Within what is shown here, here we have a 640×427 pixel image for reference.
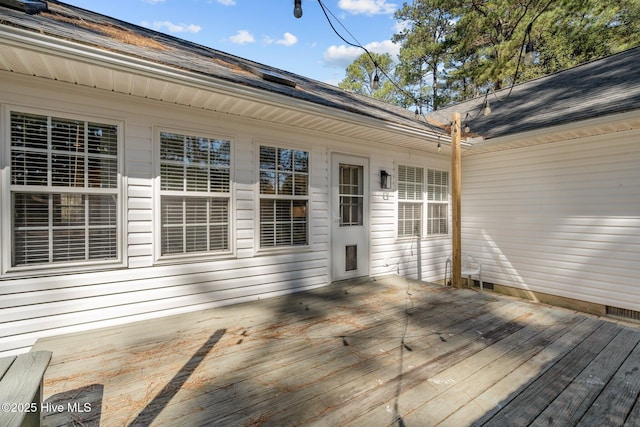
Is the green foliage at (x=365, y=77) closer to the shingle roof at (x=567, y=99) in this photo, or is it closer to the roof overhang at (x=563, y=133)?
the shingle roof at (x=567, y=99)

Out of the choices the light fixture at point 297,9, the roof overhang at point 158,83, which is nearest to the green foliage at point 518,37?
the roof overhang at point 158,83

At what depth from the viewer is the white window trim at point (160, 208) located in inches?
128

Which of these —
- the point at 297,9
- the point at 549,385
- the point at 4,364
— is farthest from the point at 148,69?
the point at 549,385

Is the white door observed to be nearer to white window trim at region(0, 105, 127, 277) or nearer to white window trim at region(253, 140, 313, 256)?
white window trim at region(253, 140, 313, 256)

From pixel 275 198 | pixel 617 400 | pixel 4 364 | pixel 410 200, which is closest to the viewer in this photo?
pixel 4 364

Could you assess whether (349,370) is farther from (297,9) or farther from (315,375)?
(297,9)

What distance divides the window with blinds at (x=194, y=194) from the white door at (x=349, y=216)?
5.61 feet

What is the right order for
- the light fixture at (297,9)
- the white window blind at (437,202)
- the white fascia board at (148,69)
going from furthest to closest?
the white window blind at (437,202) < the light fixture at (297,9) < the white fascia board at (148,69)

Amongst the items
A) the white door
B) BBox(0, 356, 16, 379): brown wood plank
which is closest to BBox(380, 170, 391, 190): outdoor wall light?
the white door

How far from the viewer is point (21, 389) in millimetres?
1293

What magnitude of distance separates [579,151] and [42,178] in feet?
23.1

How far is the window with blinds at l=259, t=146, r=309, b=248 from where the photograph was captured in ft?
13.3

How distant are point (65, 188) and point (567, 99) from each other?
307 inches

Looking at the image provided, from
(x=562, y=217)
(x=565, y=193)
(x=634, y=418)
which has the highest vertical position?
(x=565, y=193)
